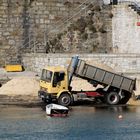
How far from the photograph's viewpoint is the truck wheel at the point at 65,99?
45.8 m

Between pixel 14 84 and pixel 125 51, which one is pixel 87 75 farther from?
pixel 125 51

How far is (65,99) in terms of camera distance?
4591cm

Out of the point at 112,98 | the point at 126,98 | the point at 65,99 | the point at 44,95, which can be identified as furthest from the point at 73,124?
the point at 126,98

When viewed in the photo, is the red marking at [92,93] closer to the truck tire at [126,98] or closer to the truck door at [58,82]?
the truck door at [58,82]

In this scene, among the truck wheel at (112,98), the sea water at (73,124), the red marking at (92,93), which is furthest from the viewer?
the truck wheel at (112,98)

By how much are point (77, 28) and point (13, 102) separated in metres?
11.4

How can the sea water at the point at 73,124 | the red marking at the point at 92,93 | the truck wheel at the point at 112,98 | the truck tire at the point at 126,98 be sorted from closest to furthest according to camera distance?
the sea water at the point at 73,124 < the red marking at the point at 92,93 < the truck wheel at the point at 112,98 < the truck tire at the point at 126,98

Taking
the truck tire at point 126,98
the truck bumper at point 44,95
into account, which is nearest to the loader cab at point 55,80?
the truck bumper at point 44,95

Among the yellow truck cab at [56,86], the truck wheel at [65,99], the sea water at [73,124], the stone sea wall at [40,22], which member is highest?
the stone sea wall at [40,22]

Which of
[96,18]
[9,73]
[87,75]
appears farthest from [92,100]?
[96,18]

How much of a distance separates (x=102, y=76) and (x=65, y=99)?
2.67 m

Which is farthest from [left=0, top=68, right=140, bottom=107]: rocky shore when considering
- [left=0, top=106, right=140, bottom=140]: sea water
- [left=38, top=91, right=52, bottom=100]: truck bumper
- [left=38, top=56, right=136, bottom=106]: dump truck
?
[left=0, top=106, right=140, bottom=140]: sea water

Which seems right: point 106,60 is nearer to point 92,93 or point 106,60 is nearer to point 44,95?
point 92,93

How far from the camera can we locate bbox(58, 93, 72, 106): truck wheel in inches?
1802
